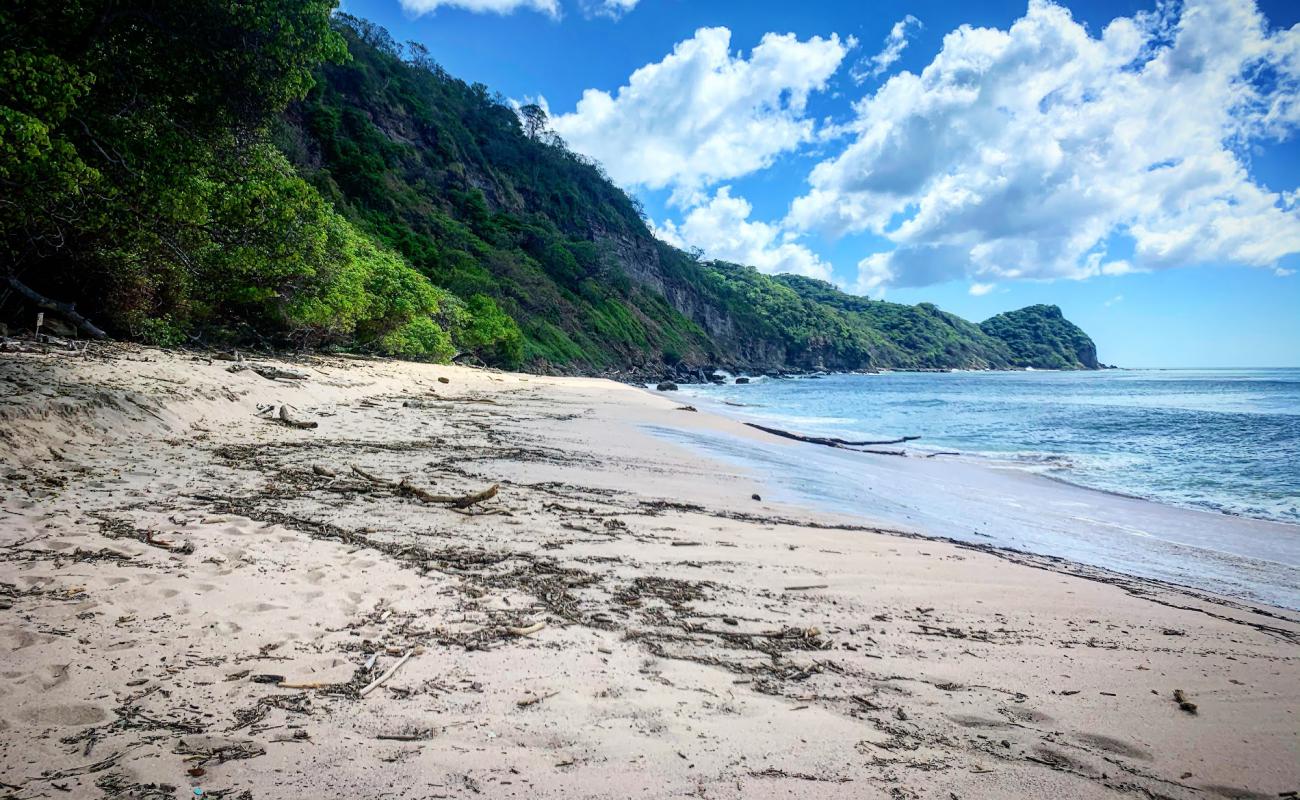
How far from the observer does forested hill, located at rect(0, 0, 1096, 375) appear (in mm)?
7047

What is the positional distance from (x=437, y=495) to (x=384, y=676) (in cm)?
312

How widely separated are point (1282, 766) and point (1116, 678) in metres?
0.72

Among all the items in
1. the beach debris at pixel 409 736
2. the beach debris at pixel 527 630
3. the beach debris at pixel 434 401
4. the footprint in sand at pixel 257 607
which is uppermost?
the beach debris at pixel 434 401

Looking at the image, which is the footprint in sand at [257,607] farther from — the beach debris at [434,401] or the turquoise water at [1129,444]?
the turquoise water at [1129,444]

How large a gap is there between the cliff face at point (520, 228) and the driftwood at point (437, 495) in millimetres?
32795

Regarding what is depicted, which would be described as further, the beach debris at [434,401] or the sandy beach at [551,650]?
the beach debris at [434,401]

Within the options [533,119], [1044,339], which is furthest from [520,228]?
[1044,339]

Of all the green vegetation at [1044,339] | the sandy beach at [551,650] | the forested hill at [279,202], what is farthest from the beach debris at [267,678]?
the green vegetation at [1044,339]

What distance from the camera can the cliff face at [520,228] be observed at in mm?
45281

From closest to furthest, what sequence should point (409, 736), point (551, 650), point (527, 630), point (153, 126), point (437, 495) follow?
point (409, 736)
point (551, 650)
point (527, 630)
point (437, 495)
point (153, 126)

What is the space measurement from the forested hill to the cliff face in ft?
1.00

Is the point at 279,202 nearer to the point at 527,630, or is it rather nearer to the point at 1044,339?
the point at 527,630

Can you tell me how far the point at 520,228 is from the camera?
207 feet

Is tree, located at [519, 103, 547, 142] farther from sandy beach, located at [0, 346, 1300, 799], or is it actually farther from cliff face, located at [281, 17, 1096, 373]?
sandy beach, located at [0, 346, 1300, 799]
